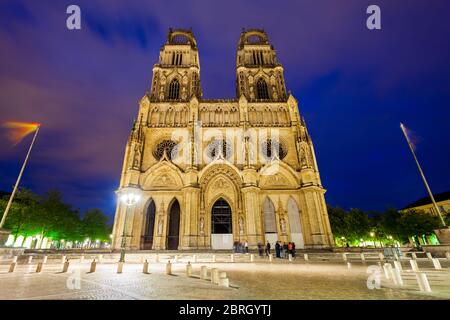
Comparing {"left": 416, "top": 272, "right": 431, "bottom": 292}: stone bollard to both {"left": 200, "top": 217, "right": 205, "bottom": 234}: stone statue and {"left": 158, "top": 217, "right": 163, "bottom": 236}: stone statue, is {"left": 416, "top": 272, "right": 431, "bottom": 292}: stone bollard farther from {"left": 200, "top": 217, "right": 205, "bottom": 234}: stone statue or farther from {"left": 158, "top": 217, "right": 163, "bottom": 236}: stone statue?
{"left": 158, "top": 217, "right": 163, "bottom": 236}: stone statue

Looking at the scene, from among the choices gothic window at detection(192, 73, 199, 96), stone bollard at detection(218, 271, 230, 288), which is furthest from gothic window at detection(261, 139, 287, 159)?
stone bollard at detection(218, 271, 230, 288)

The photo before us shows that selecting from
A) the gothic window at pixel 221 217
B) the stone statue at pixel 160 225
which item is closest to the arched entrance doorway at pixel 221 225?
the gothic window at pixel 221 217

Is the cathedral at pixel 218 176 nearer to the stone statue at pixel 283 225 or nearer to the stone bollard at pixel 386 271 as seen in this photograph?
the stone statue at pixel 283 225

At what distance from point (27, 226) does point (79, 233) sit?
13175 mm

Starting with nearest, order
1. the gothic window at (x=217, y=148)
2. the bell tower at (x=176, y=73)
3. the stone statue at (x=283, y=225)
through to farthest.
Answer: the stone statue at (x=283, y=225)
the gothic window at (x=217, y=148)
the bell tower at (x=176, y=73)

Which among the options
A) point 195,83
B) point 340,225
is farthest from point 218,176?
point 340,225

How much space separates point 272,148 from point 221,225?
39.5 feet

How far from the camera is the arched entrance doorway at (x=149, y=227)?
23.2m

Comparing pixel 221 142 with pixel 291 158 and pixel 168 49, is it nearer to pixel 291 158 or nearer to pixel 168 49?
pixel 291 158

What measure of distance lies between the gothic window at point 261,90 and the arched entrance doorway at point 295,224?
17.0 metres
